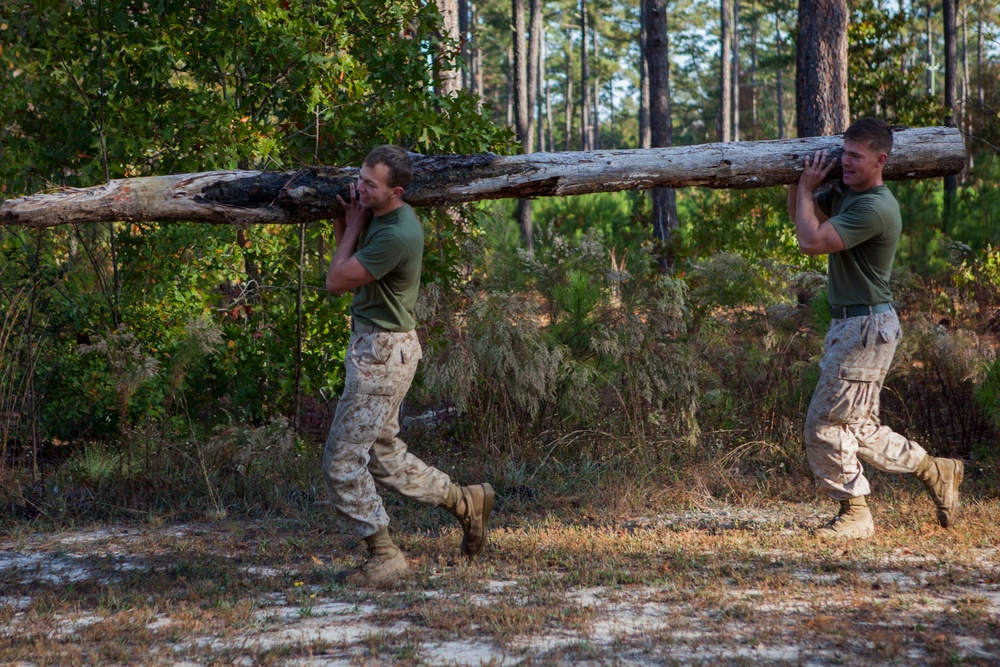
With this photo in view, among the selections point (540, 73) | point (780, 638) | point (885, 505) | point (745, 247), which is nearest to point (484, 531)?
point (780, 638)

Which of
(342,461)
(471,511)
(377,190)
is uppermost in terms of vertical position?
(377,190)

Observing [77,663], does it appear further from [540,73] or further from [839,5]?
[540,73]

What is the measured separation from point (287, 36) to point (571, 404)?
127 inches

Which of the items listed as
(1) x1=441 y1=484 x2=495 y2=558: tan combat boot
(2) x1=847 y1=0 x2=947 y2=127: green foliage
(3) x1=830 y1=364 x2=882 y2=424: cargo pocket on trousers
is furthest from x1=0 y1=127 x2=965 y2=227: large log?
(2) x1=847 y1=0 x2=947 y2=127: green foliage

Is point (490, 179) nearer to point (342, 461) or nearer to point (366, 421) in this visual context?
point (366, 421)

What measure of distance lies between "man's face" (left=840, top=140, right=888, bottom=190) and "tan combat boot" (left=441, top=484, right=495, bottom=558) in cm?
251

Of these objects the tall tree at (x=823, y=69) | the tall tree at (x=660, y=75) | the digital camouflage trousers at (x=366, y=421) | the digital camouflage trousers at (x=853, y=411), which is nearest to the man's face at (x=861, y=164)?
the digital camouflage trousers at (x=853, y=411)

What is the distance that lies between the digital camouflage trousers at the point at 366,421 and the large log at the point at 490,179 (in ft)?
2.74

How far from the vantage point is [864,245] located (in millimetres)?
4941

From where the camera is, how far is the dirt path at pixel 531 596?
374cm

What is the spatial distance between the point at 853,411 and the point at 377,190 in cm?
273

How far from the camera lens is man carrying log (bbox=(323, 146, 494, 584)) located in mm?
4609

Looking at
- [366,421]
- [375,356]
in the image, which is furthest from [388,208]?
[366,421]

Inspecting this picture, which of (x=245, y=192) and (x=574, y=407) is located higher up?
(x=245, y=192)
